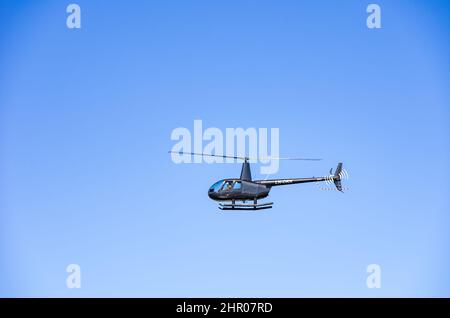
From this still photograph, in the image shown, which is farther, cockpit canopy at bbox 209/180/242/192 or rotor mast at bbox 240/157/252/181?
rotor mast at bbox 240/157/252/181

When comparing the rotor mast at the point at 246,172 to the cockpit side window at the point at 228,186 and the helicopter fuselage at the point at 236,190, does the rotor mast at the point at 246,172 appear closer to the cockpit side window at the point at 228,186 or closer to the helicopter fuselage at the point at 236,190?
the helicopter fuselage at the point at 236,190

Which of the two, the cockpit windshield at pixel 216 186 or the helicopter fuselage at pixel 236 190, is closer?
the helicopter fuselage at pixel 236 190

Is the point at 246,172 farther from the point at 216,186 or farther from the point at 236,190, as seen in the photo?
the point at 216,186

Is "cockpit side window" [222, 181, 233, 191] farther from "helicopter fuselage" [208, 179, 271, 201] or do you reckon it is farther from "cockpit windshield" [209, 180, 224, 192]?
"cockpit windshield" [209, 180, 224, 192]

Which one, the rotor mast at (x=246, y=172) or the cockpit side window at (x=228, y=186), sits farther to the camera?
the rotor mast at (x=246, y=172)

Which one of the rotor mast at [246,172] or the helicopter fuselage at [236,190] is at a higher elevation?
the rotor mast at [246,172]

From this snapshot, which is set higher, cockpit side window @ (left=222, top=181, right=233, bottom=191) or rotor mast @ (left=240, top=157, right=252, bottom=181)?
rotor mast @ (left=240, top=157, right=252, bottom=181)

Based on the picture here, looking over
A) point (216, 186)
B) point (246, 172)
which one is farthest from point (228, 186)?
point (246, 172)

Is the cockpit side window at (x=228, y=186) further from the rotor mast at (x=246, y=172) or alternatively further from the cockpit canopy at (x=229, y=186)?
the rotor mast at (x=246, y=172)
